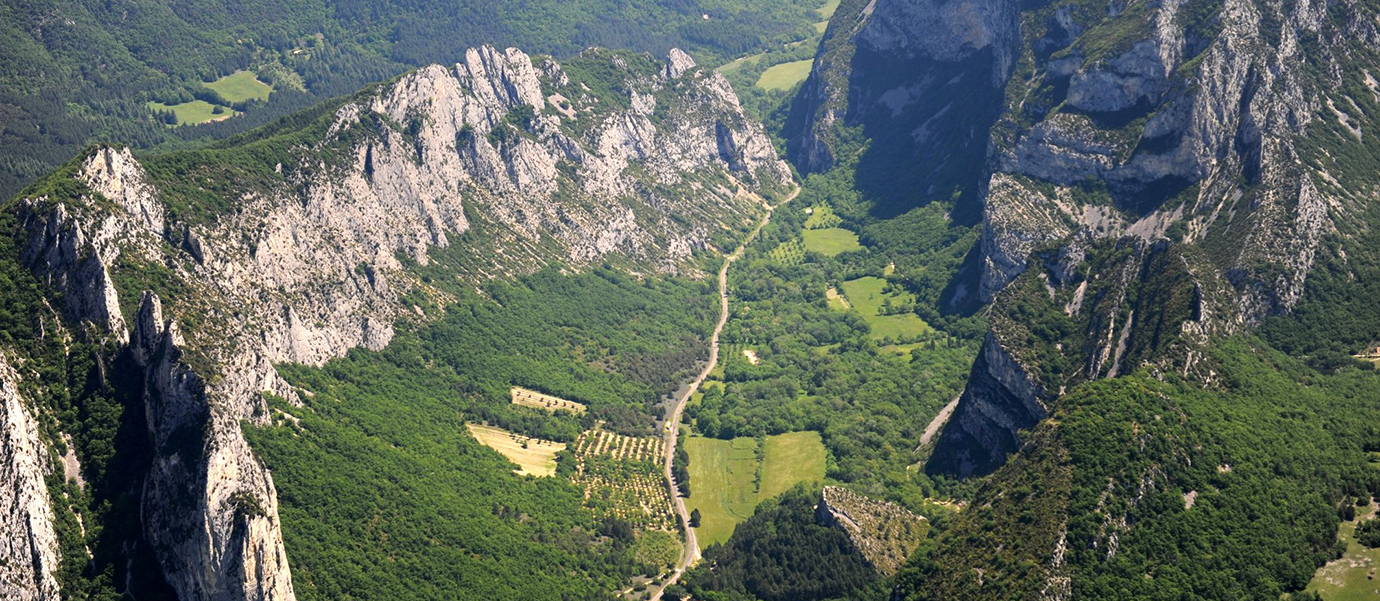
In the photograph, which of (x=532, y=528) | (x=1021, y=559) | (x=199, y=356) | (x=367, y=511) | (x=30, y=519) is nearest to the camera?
(x=30, y=519)

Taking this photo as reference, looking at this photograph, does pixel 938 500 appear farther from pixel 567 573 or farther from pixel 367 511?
pixel 367 511

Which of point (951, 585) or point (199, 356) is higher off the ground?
point (199, 356)

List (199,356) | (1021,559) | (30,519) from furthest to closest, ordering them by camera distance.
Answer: (199,356) < (1021,559) < (30,519)

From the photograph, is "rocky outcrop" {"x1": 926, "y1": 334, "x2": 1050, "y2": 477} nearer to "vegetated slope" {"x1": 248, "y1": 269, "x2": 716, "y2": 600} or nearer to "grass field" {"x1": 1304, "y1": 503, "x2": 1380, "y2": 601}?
"vegetated slope" {"x1": 248, "y1": 269, "x2": 716, "y2": 600}

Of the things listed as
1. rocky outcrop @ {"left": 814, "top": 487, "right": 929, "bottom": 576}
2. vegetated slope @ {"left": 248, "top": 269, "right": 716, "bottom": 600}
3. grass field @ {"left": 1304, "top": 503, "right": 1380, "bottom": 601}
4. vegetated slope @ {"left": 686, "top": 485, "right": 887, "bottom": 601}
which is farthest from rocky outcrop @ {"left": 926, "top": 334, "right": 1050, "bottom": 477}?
grass field @ {"left": 1304, "top": 503, "right": 1380, "bottom": 601}

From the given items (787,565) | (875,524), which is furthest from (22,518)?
(875,524)

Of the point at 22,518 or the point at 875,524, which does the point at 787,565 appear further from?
the point at 22,518

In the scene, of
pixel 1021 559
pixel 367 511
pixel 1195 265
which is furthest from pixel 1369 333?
pixel 367 511
